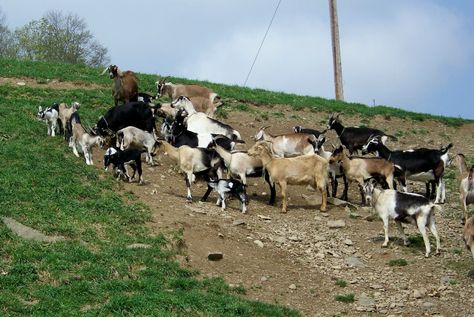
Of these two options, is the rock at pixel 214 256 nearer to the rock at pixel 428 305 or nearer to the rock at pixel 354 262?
the rock at pixel 354 262

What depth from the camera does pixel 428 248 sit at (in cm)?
1341

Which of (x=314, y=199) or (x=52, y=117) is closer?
(x=314, y=199)

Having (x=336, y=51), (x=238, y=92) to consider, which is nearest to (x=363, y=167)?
(x=238, y=92)

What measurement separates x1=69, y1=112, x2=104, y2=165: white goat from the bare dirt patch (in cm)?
54

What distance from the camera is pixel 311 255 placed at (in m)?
13.6

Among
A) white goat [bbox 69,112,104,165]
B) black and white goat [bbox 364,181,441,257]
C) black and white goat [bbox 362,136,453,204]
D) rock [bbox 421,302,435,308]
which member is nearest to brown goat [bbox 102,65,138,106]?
white goat [bbox 69,112,104,165]

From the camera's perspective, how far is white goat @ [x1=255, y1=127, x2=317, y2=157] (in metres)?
18.0

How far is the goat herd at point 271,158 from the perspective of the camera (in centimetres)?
1498

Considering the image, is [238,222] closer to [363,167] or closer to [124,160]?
[124,160]

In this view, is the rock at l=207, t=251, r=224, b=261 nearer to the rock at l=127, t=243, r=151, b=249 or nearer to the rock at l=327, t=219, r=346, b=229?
the rock at l=127, t=243, r=151, b=249

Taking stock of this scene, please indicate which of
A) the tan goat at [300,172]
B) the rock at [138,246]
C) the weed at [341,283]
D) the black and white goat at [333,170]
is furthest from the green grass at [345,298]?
the black and white goat at [333,170]

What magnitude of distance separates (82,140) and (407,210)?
22.5 feet

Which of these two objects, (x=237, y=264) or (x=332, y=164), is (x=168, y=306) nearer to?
(x=237, y=264)

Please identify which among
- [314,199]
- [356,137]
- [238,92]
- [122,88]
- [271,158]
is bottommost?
[314,199]
